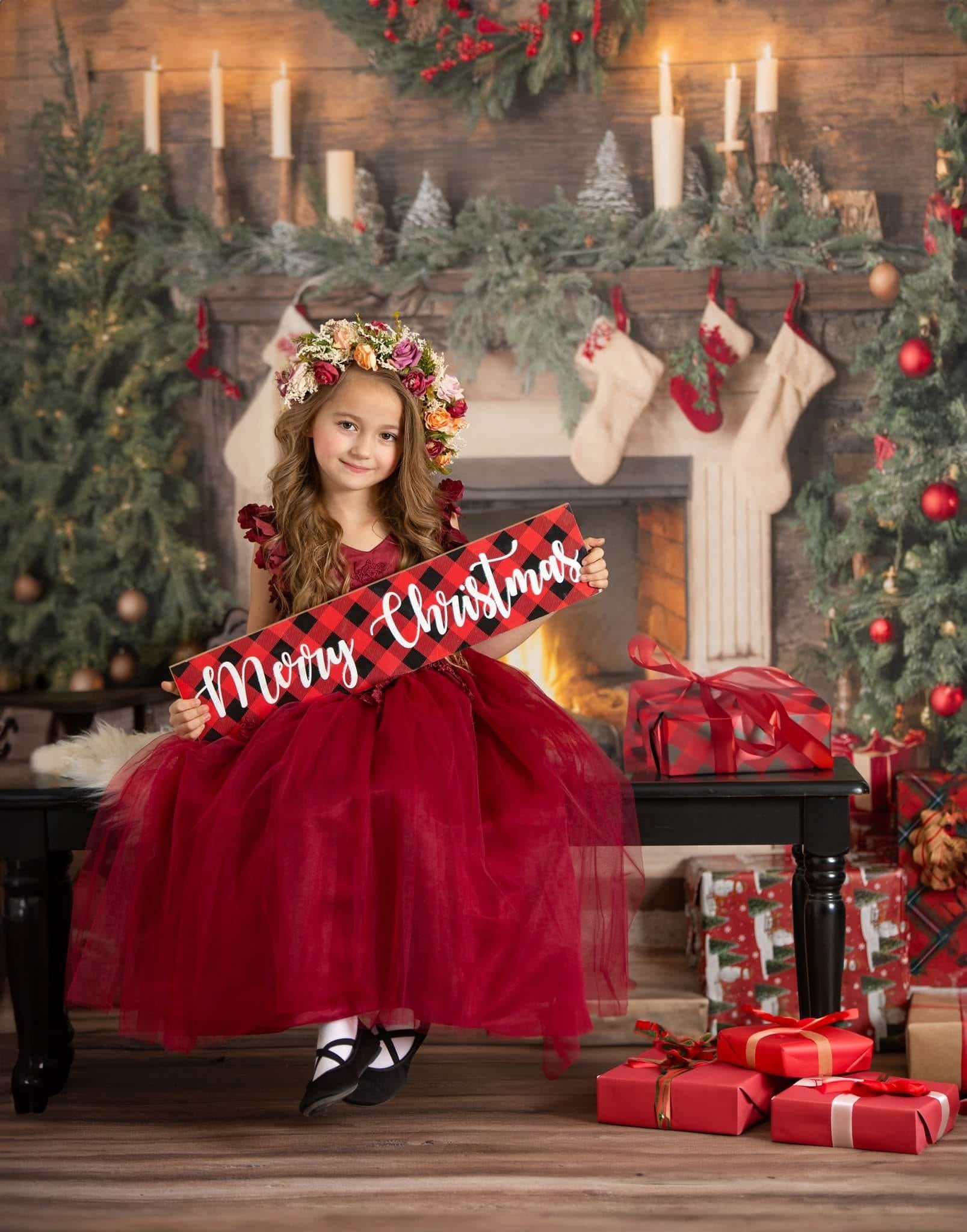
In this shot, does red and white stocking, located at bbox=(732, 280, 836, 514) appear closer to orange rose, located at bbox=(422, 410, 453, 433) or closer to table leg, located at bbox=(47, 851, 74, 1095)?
orange rose, located at bbox=(422, 410, 453, 433)

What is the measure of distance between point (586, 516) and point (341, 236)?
105 cm

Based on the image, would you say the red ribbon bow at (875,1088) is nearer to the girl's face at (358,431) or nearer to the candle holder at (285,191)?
the girl's face at (358,431)

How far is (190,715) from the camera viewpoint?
2430mm

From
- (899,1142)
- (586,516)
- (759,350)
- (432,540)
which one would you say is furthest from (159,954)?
(759,350)

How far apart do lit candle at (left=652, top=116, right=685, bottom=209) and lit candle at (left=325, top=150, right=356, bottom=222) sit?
0.85 meters

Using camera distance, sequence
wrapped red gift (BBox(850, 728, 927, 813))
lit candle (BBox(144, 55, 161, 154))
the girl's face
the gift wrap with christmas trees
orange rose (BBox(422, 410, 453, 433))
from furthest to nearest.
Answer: lit candle (BBox(144, 55, 161, 154))
wrapped red gift (BBox(850, 728, 927, 813))
the gift wrap with christmas trees
orange rose (BBox(422, 410, 453, 433))
the girl's face

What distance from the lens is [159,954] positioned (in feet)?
7.36

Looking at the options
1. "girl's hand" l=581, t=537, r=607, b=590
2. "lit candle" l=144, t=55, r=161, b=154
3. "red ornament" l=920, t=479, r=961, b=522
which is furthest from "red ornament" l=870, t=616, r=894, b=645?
"lit candle" l=144, t=55, r=161, b=154

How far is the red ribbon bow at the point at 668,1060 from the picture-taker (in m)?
2.33

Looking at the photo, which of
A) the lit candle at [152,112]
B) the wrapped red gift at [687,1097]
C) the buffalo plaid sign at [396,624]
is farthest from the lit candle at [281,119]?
the wrapped red gift at [687,1097]

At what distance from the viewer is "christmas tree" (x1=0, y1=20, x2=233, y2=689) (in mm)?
3916

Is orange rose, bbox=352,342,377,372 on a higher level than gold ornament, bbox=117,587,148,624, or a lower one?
higher

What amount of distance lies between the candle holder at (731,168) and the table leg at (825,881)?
211 centimetres

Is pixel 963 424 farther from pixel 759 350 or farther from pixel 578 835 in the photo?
pixel 578 835
